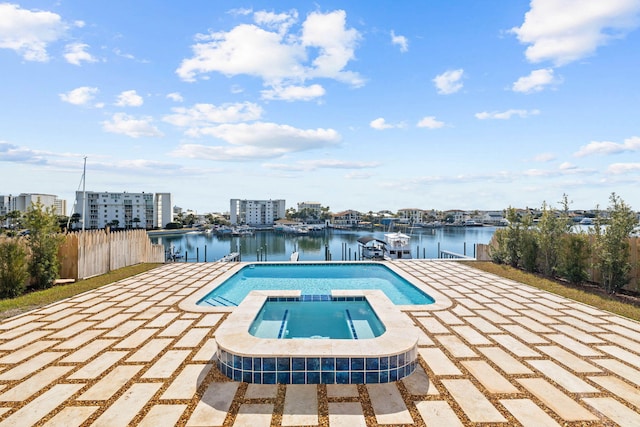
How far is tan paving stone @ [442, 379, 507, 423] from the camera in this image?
385cm

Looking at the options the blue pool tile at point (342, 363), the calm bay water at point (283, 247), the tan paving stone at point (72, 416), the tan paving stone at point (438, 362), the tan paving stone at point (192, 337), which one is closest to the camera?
the tan paving stone at point (72, 416)

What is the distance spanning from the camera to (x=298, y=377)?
183 inches

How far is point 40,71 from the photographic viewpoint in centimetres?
1079

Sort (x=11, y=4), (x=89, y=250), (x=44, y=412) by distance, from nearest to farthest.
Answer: (x=44, y=412)
(x=11, y=4)
(x=89, y=250)

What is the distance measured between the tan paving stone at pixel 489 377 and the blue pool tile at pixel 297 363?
2.61m

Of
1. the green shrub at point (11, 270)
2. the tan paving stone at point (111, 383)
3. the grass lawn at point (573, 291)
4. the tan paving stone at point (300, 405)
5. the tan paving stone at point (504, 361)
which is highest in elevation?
the green shrub at point (11, 270)

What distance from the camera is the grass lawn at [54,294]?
8391mm

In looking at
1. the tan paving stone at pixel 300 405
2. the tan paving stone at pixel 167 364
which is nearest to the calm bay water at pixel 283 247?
the tan paving stone at pixel 167 364

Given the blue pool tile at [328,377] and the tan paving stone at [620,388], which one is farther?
the blue pool tile at [328,377]

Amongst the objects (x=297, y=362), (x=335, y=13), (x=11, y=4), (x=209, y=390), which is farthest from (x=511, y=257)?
(x=11, y=4)

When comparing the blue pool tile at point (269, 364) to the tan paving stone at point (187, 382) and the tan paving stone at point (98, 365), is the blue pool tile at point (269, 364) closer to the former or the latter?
the tan paving stone at point (187, 382)

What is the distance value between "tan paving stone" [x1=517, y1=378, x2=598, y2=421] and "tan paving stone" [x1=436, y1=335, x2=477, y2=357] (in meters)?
1.00

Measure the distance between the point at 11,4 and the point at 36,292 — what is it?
817 cm

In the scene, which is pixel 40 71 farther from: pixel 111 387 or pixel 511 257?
pixel 511 257
